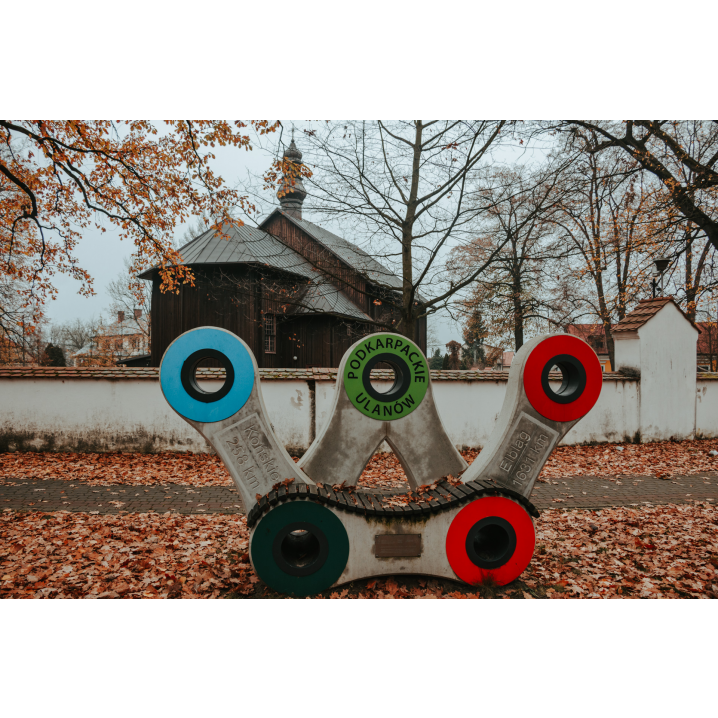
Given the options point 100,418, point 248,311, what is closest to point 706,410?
point 100,418

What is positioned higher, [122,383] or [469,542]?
[122,383]

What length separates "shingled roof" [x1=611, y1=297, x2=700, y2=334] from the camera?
1150 centimetres

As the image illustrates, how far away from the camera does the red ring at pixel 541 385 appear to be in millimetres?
3789

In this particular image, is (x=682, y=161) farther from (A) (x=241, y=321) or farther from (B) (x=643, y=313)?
(A) (x=241, y=321)

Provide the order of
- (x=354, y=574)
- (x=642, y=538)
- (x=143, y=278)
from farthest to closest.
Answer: (x=143, y=278) → (x=642, y=538) → (x=354, y=574)

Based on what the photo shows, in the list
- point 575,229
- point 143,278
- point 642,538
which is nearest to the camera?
point 642,538

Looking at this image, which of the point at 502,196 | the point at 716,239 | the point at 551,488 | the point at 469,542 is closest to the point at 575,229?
the point at 502,196

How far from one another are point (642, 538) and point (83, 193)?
9.85 m

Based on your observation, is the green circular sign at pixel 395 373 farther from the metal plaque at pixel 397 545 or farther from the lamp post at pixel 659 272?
the lamp post at pixel 659 272

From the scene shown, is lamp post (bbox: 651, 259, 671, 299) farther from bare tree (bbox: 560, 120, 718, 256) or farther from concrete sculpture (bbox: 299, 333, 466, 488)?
concrete sculpture (bbox: 299, 333, 466, 488)

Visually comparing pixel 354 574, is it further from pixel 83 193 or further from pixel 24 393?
pixel 24 393

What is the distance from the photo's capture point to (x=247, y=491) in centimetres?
376

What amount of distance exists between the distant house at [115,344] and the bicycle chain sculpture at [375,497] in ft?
99.1

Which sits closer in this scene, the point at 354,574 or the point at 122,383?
the point at 354,574
